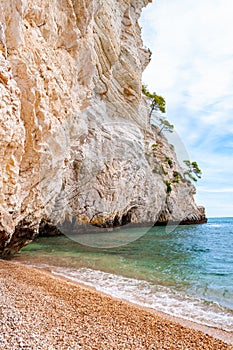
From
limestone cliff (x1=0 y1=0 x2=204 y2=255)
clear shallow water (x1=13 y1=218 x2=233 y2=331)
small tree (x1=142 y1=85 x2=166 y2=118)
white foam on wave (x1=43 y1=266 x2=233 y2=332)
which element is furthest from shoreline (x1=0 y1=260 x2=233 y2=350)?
small tree (x1=142 y1=85 x2=166 y2=118)

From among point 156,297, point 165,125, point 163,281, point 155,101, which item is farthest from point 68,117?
point 165,125

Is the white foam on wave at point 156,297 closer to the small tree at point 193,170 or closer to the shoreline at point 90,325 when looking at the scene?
the shoreline at point 90,325

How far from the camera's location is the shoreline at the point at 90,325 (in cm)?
328

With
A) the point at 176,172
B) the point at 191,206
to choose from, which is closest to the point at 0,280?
the point at 176,172

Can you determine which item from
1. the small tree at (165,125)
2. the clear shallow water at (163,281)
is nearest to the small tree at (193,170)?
the small tree at (165,125)

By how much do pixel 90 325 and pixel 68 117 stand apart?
31.0ft

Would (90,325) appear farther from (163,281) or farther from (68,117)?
(68,117)

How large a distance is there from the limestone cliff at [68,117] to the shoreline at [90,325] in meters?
3.49

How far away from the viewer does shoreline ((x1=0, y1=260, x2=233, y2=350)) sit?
3283mm

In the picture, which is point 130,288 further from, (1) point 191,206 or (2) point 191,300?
(1) point 191,206

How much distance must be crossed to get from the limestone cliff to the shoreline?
11.5 feet

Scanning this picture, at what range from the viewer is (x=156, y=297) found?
6.52m

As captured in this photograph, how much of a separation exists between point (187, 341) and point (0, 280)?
432 centimetres

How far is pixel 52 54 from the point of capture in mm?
10625
